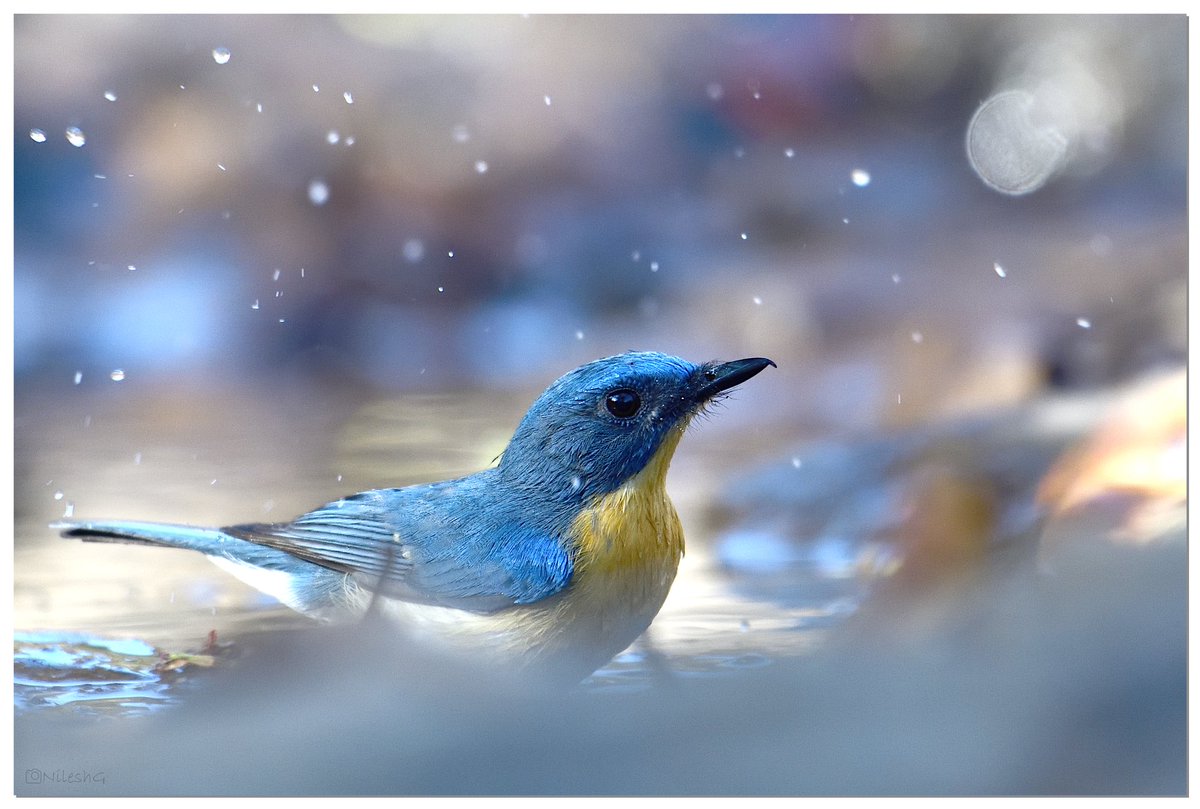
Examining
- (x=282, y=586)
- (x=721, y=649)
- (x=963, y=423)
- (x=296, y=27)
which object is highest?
(x=296, y=27)

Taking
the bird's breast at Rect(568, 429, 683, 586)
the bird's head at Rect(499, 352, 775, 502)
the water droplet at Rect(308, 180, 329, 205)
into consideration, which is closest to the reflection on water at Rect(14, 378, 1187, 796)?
the bird's breast at Rect(568, 429, 683, 586)

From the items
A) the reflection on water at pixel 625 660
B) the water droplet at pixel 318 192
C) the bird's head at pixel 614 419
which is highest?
the water droplet at pixel 318 192

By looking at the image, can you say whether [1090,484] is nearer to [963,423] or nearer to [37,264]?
[963,423]

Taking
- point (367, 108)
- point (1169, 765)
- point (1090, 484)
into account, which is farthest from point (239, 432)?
point (1169, 765)

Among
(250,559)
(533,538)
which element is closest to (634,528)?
(533,538)

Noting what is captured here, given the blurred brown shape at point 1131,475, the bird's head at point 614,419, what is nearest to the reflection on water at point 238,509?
the bird's head at point 614,419

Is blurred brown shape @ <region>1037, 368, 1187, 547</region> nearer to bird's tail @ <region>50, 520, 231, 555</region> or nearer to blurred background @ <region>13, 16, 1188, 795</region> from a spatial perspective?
blurred background @ <region>13, 16, 1188, 795</region>

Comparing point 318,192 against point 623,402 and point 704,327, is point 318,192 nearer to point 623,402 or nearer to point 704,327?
point 704,327

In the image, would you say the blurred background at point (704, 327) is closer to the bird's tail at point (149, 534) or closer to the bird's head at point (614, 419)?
the bird's tail at point (149, 534)
